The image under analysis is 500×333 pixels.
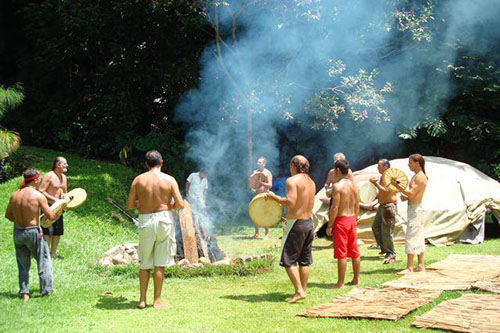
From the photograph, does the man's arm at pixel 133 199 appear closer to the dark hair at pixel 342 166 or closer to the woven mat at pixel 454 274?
the dark hair at pixel 342 166

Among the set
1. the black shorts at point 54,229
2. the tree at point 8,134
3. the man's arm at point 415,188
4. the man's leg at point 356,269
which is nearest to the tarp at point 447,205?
the man's arm at point 415,188

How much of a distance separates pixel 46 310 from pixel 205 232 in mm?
4255

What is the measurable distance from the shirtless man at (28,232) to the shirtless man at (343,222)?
3.80 metres

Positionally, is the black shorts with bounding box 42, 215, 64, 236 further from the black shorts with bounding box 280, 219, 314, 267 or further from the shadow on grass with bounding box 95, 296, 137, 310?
the black shorts with bounding box 280, 219, 314, 267

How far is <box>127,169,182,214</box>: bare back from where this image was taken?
710 centimetres

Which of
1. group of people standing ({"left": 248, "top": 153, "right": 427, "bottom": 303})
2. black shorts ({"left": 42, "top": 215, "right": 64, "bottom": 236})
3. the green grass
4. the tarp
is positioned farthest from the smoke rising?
black shorts ({"left": 42, "top": 215, "right": 64, "bottom": 236})

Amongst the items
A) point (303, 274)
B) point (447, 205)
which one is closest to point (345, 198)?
point (303, 274)

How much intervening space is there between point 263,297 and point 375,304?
154 centimetres

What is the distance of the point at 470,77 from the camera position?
15148 millimetres

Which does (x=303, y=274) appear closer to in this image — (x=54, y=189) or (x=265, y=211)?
(x=265, y=211)

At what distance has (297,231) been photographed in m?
7.25

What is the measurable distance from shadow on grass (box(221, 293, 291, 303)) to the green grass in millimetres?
13

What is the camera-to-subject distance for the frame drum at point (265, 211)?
314 inches

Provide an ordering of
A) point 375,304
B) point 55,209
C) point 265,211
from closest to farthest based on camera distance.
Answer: point 375,304 → point 265,211 → point 55,209
